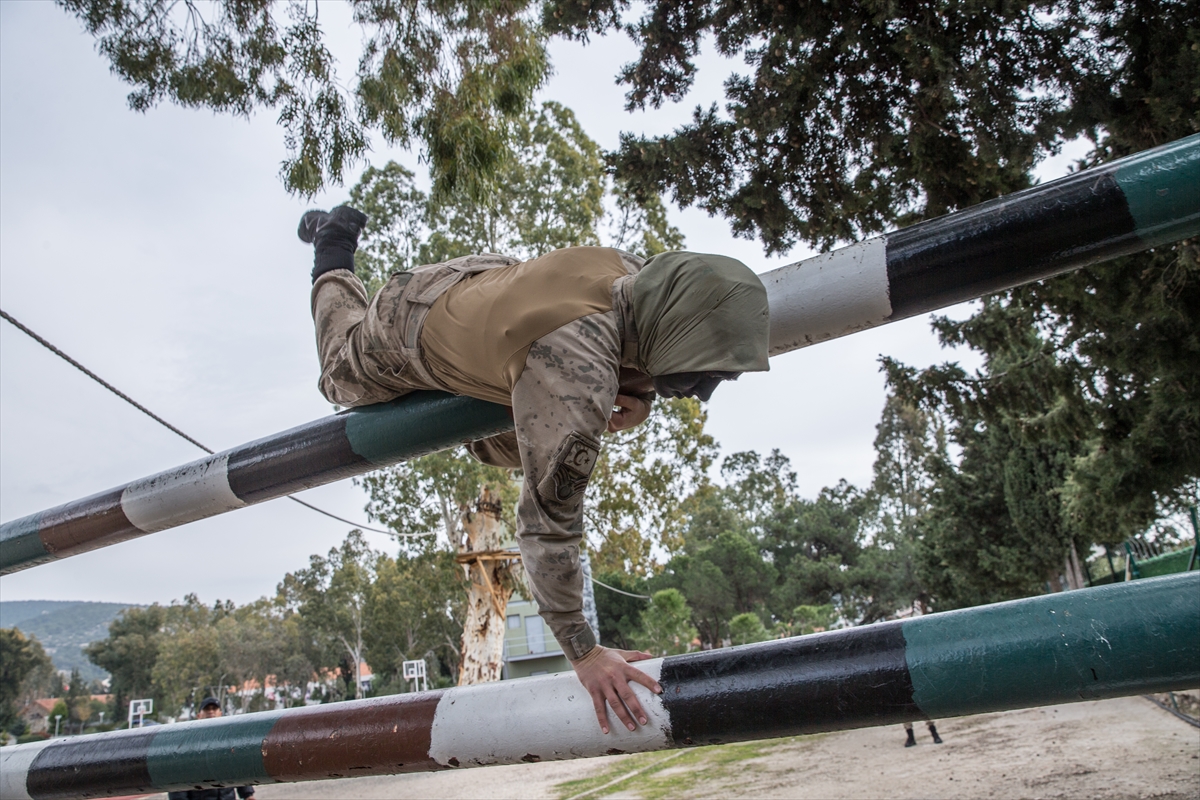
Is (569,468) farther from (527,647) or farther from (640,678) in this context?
(527,647)

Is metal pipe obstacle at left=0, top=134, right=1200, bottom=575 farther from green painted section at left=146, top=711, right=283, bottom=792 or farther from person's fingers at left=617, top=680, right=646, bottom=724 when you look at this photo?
person's fingers at left=617, top=680, right=646, bottom=724

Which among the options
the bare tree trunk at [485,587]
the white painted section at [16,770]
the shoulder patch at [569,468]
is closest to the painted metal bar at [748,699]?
the white painted section at [16,770]

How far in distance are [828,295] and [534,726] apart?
80 centimetres

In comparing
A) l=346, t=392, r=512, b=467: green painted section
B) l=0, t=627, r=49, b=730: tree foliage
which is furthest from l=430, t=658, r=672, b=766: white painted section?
l=0, t=627, r=49, b=730: tree foliage

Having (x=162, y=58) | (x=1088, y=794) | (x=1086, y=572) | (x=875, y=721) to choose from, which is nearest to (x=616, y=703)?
(x=875, y=721)

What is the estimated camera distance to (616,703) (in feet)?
3.78

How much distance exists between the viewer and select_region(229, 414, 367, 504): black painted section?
1568 mm

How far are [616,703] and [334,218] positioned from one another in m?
1.50

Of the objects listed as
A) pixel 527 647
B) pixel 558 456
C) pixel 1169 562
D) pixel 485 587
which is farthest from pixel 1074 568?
pixel 527 647

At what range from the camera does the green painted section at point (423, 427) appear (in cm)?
152

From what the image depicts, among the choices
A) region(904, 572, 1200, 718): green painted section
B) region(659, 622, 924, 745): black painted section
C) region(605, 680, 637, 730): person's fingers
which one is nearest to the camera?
region(904, 572, 1200, 718): green painted section

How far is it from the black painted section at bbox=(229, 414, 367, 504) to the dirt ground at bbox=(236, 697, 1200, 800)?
5676 mm

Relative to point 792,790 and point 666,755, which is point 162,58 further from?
point 666,755

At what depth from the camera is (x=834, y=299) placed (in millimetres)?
1266
